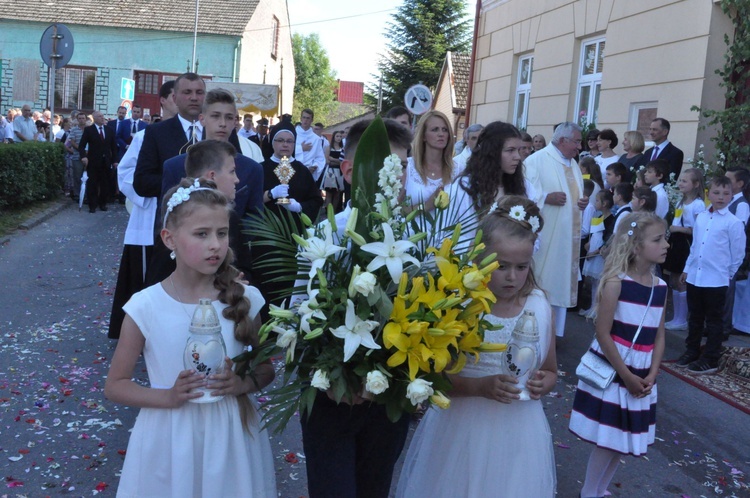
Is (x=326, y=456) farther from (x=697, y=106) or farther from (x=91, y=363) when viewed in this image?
(x=697, y=106)

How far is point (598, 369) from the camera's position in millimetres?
4160

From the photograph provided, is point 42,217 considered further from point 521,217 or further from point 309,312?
point 309,312

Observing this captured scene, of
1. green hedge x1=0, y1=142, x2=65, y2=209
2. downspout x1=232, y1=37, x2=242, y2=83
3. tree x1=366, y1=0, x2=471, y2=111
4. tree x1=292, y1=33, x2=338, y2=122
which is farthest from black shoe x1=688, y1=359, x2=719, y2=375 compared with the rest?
tree x1=292, y1=33, x2=338, y2=122

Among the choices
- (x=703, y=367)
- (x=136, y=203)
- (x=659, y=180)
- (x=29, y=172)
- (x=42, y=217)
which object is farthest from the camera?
(x=29, y=172)

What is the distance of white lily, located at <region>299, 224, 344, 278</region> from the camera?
7.96 feet

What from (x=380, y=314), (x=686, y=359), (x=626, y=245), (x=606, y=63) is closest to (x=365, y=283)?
(x=380, y=314)

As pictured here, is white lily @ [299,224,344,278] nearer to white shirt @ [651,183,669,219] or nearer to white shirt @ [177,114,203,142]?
white shirt @ [177,114,203,142]

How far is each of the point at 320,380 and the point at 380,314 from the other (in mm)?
268

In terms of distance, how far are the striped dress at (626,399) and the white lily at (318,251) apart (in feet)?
7.38

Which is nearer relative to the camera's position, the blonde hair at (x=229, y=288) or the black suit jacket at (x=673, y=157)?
the blonde hair at (x=229, y=288)

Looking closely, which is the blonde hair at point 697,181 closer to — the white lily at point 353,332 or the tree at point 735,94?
the tree at point 735,94

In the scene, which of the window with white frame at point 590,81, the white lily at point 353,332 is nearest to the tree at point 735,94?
the window with white frame at point 590,81

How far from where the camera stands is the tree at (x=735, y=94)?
945 centimetres

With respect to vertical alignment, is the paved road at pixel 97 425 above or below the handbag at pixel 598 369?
below
